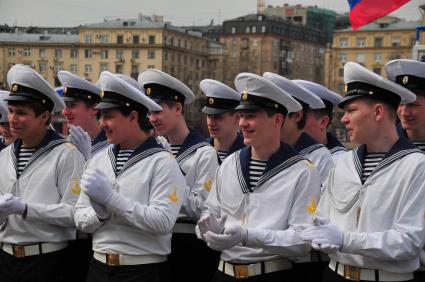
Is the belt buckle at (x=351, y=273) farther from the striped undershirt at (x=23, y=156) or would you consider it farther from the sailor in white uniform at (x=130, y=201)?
the striped undershirt at (x=23, y=156)

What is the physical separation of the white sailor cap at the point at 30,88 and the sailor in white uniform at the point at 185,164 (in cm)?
111

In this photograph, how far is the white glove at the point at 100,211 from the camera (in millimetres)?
5238

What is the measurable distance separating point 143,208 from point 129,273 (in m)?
0.56

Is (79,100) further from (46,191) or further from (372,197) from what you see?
(372,197)

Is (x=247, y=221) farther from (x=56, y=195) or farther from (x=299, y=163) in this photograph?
(x=56, y=195)

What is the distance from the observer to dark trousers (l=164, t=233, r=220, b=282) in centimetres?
677

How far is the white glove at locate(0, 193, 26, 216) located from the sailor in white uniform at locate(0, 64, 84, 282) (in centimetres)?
1

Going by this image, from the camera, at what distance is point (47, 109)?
642 centimetres

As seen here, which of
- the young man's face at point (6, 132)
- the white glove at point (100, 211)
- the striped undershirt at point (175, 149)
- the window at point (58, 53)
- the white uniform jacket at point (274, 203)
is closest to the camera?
the white uniform jacket at point (274, 203)

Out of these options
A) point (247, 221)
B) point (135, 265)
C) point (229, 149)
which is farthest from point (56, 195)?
point (229, 149)

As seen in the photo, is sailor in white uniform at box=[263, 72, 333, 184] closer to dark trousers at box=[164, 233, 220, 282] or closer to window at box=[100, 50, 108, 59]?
dark trousers at box=[164, 233, 220, 282]

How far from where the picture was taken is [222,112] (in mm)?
8141

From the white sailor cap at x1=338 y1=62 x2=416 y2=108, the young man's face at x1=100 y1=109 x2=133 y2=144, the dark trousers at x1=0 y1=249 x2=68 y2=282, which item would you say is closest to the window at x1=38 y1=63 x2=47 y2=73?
the dark trousers at x1=0 y1=249 x2=68 y2=282

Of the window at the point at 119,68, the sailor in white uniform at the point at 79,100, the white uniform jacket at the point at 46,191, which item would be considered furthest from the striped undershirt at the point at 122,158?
the window at the point at 119,68
